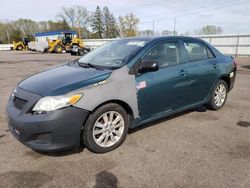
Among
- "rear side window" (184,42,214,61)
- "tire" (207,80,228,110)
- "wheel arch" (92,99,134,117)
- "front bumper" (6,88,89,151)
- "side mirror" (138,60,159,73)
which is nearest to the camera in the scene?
"front bumper" (6,88,89,151)

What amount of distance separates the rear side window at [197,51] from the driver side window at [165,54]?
32 centimetres

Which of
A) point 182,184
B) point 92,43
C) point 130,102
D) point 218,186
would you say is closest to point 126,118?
point 130,102

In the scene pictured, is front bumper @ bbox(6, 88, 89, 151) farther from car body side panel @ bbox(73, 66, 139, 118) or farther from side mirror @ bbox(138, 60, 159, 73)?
side mirror @ bbox(138, 60, 159, 73)

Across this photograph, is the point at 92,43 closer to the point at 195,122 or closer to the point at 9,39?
the point at 195,122

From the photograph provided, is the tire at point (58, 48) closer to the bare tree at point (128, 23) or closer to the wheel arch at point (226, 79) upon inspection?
the wheel arch at point (226, 79)

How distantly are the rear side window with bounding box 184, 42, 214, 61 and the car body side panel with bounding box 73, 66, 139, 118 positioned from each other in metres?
1.51

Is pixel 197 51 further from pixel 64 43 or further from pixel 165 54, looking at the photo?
pixel 64 43

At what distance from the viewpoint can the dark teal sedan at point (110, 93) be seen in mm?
2887

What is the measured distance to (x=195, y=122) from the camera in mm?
4469

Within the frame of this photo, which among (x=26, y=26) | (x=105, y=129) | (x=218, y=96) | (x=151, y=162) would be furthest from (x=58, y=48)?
(x=26, y=26)

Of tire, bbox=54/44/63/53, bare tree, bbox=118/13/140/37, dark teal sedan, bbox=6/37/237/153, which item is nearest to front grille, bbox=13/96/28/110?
dark teal sedan, bbox=6/37/237/153

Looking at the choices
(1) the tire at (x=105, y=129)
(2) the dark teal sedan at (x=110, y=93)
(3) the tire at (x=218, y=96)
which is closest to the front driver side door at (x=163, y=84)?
(2) the dark teal sedan at (x=110, y=93)

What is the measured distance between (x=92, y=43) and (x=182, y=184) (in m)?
37.7

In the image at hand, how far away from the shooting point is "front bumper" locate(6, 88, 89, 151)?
2.81 m
